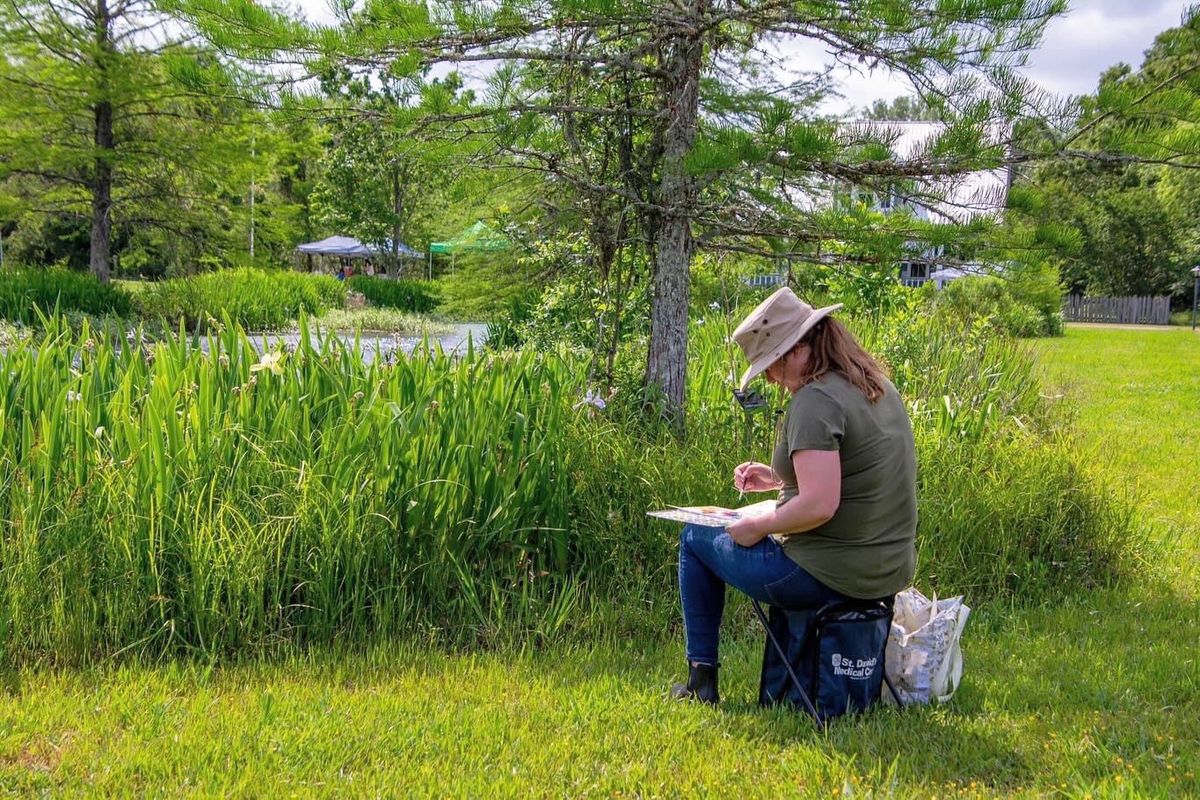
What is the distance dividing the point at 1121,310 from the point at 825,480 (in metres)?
37.2

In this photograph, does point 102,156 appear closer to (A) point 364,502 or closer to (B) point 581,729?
(A) point 364,502

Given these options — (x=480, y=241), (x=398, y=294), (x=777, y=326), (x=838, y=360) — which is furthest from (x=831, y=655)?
(x=398, y=294)

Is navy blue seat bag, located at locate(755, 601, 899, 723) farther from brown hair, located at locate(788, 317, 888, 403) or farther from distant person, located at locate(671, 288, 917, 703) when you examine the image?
brown hair, located at locate(788, 317, 888, 403)

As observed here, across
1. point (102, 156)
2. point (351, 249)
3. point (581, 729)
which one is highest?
point (351, 249)

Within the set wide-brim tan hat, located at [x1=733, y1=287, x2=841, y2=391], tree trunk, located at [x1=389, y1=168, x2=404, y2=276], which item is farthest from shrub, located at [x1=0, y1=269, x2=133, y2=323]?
tree trunk, located at [x1=389, y1=168, x2=404, y2=276]

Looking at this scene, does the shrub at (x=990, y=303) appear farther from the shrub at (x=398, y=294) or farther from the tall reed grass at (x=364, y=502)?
the shrub at (x=398, y=294)

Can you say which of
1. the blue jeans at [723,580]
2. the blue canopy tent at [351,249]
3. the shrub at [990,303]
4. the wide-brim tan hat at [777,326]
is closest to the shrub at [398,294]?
the blue canopy tent at [351,249]

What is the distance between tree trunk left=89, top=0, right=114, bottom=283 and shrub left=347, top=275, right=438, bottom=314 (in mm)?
7985

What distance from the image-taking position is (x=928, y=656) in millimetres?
2865

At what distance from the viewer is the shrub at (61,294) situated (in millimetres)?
11391

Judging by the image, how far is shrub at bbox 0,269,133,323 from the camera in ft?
37.4

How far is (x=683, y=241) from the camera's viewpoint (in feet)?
15.0

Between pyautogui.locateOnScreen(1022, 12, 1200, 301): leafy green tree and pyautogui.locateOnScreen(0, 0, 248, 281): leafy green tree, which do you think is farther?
pyautogui.locateOnScreen(0, 0, 248, 281): leafy green tree

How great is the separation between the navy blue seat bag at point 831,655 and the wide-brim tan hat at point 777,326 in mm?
777
